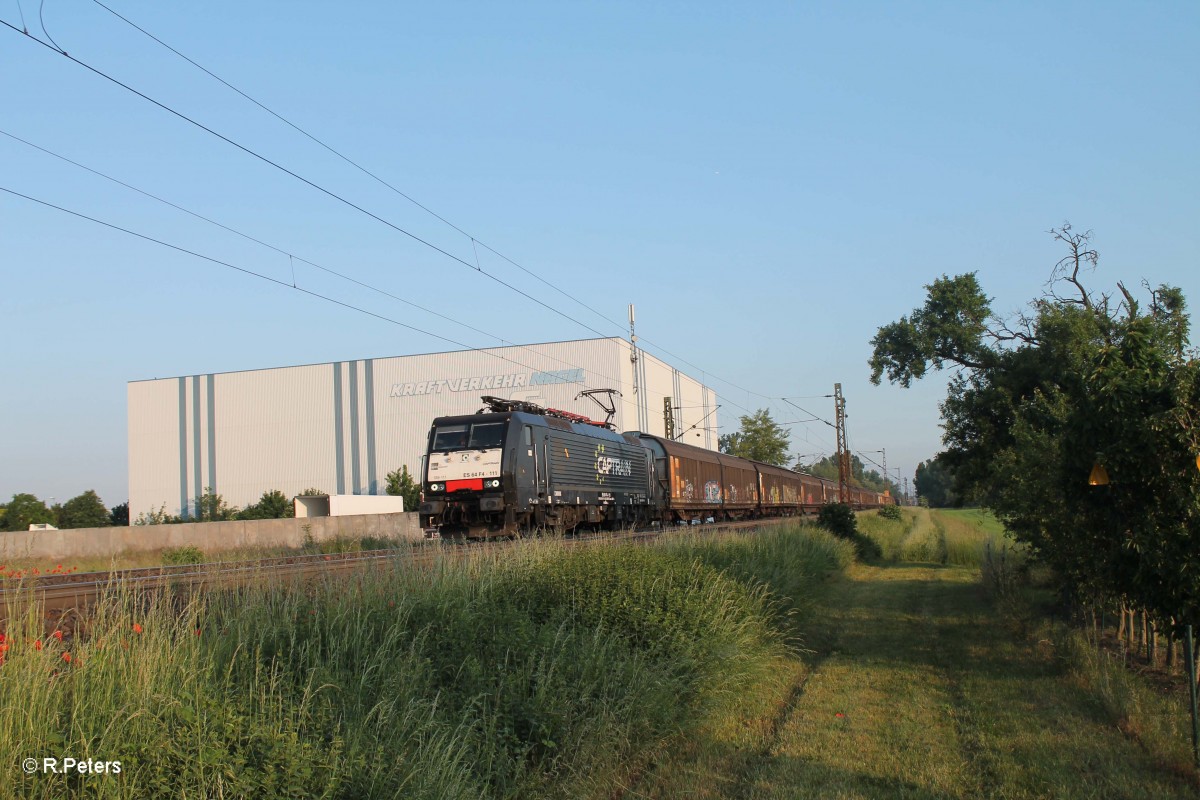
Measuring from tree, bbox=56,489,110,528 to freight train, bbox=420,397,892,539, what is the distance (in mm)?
44629

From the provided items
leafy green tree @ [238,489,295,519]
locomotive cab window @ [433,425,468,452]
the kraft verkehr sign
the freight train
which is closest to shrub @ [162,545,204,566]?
locomotive cab window @ [433,425,468,452]

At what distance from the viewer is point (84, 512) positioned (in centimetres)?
6256

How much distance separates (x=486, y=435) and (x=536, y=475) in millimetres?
1553

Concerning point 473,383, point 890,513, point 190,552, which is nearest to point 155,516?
point 473,383

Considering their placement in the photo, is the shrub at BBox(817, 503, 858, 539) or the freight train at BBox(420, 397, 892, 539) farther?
the shrub at BBox(817, 503, 858, 539)

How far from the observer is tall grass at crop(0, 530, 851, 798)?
4012mm

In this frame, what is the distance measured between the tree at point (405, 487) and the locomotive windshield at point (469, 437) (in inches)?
1376

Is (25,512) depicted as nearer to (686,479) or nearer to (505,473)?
(686,479)

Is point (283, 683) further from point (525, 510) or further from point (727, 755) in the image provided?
point (525, 510)

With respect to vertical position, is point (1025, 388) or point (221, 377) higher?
point (221, 377)

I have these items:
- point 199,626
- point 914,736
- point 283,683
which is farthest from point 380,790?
point 914,736

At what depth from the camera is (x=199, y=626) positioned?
245 inches

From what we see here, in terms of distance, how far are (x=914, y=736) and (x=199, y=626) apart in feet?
19.3

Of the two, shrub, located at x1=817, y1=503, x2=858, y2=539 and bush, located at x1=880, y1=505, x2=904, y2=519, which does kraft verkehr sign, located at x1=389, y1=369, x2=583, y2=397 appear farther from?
shrub, located at x1=817, y1=503, x2=858, y2=539
